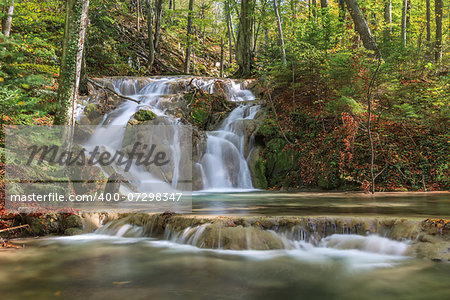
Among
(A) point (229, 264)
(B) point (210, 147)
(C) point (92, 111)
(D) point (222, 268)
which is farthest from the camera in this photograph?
(C) point (92, 111)

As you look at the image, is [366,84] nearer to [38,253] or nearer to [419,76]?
[419,76]

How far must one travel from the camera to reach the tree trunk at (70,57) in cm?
689

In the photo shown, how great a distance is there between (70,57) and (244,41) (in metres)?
14.9

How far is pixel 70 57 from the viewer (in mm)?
6941

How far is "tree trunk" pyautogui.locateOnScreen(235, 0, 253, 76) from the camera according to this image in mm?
20016

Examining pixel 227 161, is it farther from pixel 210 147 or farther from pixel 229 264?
pixel 229 264

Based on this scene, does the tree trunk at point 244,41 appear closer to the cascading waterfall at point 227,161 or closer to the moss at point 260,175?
the cascading waterfall at point 227,161

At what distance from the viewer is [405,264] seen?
387 centimetres

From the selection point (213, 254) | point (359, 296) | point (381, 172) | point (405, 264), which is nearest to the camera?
point (359, 296)

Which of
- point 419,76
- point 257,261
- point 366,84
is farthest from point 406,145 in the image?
point 257,261

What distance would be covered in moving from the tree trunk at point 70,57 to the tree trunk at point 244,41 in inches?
561

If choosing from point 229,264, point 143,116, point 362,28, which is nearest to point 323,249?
point 229,264

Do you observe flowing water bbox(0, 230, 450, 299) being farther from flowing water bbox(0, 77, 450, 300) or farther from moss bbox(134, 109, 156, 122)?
moss bbox(134, 109, 156, 122)

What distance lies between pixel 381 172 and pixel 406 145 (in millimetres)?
1302
